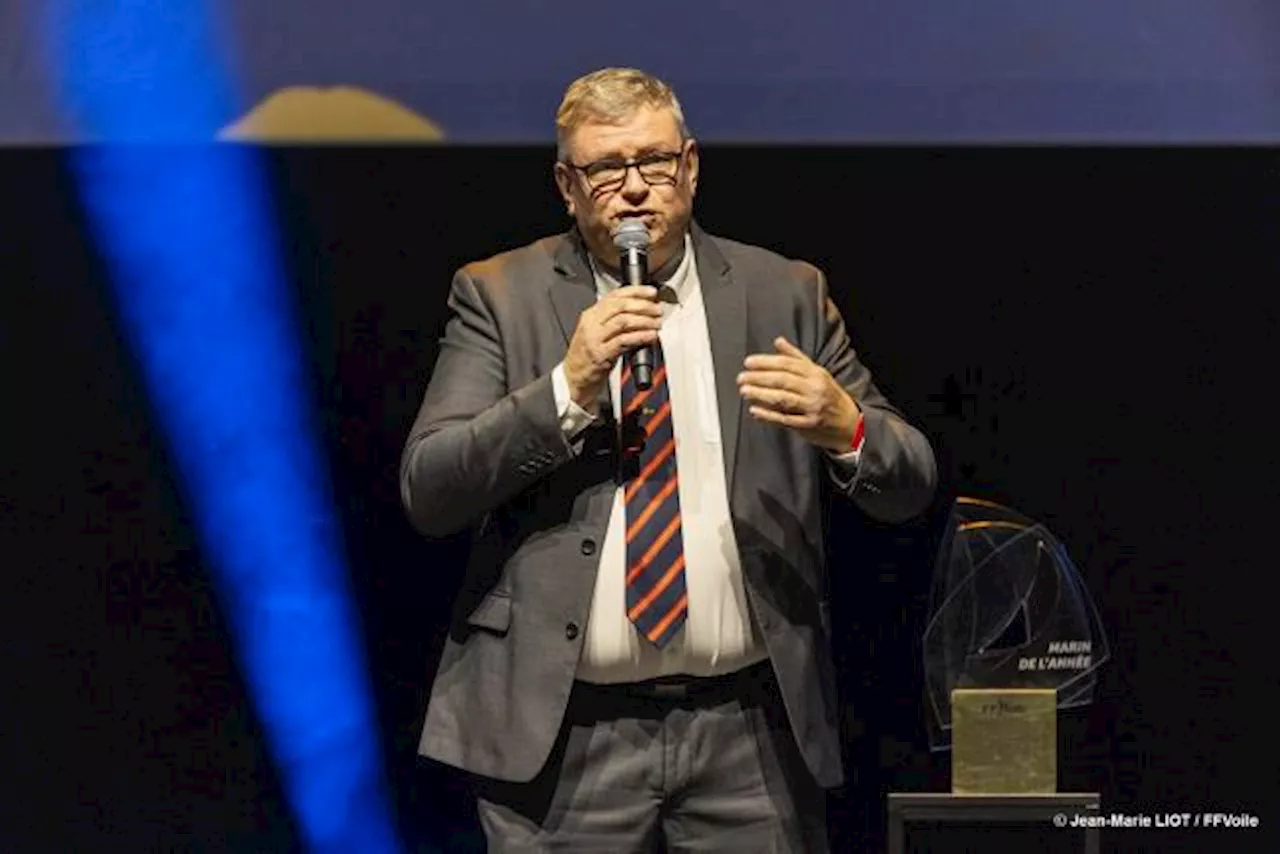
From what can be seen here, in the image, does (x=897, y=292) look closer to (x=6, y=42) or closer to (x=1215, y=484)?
(x=1215, y=484)

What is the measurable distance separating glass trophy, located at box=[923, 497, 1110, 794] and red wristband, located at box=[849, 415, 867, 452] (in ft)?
1.73

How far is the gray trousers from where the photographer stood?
9.31ft

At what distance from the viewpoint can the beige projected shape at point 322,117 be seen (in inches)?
142

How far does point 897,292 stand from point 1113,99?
0.51 m

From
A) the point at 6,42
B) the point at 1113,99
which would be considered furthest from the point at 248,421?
the point at 1113,99

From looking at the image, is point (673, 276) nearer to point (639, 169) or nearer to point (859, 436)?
point (639, 169)

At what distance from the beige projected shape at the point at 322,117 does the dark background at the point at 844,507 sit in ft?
0.21

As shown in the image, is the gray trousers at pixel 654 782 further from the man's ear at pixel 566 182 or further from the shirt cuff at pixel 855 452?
the man's ear at pixel 566 182

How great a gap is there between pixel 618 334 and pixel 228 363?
1.27 meters

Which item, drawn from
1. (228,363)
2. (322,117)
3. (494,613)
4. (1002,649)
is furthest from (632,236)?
(228,363)

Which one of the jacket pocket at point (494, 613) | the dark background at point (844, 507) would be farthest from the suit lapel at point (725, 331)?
the dark background at point (844, 507)

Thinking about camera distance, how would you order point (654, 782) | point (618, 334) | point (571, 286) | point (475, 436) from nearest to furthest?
1. point (618, 334)
2. point (475, 436)
3. point (654, 782)
4. point (571, 286)

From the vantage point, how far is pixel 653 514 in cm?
282

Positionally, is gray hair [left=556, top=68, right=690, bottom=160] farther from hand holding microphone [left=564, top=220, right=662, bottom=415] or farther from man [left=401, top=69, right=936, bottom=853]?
hand holding microphone [left=564, top=220, right=662, bottom=415]
